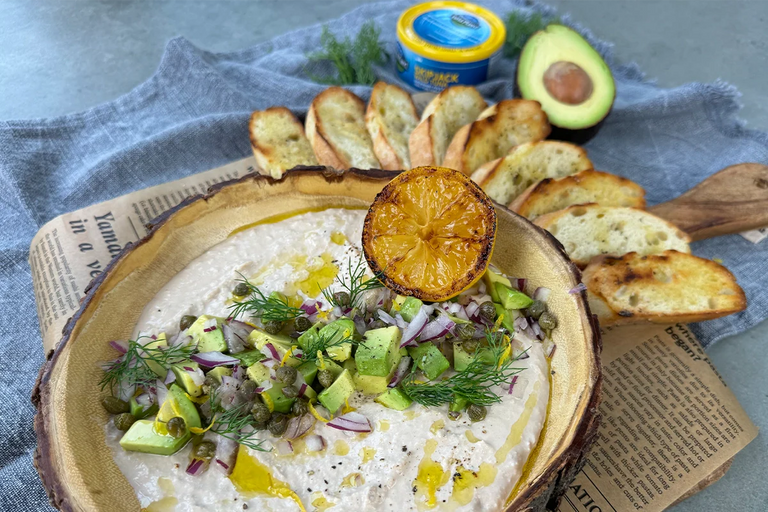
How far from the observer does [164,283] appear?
247 centimetres

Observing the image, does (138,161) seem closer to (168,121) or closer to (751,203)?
(168,121)

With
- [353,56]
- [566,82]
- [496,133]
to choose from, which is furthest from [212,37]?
[566,82]

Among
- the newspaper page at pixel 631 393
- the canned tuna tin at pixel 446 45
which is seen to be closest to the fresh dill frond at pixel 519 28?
the canned tuna tin at pixel 446 45

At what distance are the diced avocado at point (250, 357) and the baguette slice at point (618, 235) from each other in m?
1.55

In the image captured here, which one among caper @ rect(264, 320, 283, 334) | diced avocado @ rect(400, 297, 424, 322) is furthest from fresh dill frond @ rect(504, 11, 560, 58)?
caper @ rect(264, 320, 283, 334)

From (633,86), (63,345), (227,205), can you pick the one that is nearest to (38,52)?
(227,205)

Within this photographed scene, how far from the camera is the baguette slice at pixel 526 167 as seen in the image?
124 inches

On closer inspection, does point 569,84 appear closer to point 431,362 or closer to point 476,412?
point 431,362

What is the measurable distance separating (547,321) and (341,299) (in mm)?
781

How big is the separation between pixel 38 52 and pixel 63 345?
361 centimetres

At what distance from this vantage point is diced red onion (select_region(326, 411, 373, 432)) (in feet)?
6.72

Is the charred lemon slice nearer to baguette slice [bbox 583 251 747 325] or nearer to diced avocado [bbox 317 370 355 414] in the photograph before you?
diced avocado [bbox 317 370 355 414]

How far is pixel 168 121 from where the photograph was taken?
13.4 feet

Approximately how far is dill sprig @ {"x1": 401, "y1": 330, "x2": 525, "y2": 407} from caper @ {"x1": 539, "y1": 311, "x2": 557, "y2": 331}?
0.69ft
